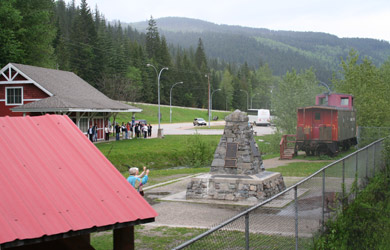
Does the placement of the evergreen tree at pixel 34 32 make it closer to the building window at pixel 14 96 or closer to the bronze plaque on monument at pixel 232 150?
the building window at pixel 14 96

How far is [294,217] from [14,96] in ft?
114

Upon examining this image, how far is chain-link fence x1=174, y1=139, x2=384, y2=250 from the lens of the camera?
6417 mm

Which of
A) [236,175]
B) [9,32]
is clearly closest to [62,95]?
[9,32]

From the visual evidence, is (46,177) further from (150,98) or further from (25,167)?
(150,98)

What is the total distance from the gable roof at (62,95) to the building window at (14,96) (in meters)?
1.63

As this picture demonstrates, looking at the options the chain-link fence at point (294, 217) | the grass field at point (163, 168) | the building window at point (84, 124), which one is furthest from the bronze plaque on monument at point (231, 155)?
the building window at point (84, 124)

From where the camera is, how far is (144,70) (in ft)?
342

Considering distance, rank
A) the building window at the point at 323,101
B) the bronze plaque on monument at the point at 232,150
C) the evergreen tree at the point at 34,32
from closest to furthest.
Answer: the bronze plaque on monument at the point at 232,150 → the building window at the point at 323,101 → the evergreen tree at the point at 34,32

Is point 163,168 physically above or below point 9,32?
below

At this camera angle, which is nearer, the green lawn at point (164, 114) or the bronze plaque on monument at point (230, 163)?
the bronze plaque on monument at point (230, 163)

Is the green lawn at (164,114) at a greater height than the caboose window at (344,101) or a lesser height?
lesser

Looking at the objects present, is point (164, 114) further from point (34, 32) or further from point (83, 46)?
point (34, 32)

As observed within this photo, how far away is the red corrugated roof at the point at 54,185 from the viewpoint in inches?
186

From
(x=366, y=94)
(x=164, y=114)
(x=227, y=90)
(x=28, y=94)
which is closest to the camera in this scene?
(x=366, y=94)
